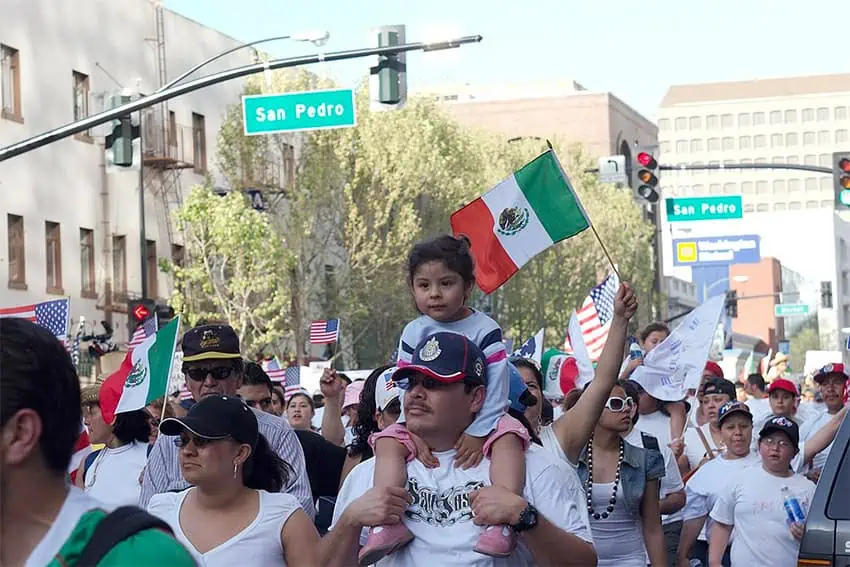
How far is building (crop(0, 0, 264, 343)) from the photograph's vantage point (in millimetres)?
35688

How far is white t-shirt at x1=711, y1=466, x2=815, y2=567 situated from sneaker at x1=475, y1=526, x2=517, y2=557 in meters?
4.69

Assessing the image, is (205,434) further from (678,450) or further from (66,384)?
(678,450)

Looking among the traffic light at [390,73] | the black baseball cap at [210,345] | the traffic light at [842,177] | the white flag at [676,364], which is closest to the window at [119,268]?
the traffic light at [842,177]

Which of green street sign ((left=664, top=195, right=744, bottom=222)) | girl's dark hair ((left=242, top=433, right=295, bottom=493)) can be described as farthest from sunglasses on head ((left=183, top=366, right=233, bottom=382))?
green street sign ((left=664, top=195, right=744, bottom=222))

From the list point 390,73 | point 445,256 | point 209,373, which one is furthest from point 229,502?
point 390,73

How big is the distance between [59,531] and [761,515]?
22.3 feet

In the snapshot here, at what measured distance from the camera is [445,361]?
183 inches

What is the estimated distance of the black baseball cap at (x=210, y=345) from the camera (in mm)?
6469

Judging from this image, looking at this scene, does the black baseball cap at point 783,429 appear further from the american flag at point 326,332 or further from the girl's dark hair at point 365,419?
the american flag at point 326,332

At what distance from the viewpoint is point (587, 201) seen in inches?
2441

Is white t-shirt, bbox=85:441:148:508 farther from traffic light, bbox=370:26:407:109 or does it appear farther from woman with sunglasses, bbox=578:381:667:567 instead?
traffic light, bbox=370:26:407:109

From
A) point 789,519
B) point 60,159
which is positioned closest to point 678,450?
point 789,519

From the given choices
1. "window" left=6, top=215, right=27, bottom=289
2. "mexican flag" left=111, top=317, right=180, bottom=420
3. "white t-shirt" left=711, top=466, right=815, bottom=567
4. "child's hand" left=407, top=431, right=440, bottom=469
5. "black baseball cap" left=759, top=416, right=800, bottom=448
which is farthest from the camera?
"window" left=6, top=215, right=27, bottom=289

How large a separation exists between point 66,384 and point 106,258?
3714 cm
